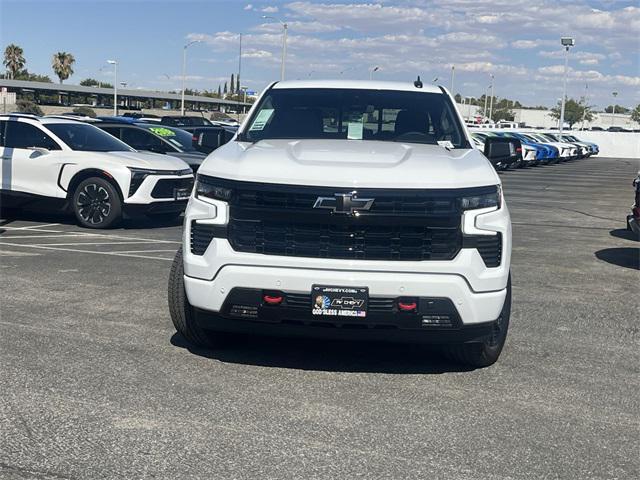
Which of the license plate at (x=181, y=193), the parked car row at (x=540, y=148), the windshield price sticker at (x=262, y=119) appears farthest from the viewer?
the parked car row at (x=540, y=148)

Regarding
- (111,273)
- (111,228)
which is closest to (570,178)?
(111,228)

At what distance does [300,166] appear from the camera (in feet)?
16.6

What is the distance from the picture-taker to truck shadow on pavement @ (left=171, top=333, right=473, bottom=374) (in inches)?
220

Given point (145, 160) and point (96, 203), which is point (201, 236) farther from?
point (145, 160)

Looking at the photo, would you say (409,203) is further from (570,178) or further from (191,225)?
(570,178)

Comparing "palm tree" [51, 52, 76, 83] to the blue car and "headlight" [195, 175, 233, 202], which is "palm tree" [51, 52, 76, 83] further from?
"headlight" [195, 175, 233, 202]

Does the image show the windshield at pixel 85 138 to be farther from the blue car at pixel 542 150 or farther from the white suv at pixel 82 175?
the blue car at pixel 542 150

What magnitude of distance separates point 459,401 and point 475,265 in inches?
30.7

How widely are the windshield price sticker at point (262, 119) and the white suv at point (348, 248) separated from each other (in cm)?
127

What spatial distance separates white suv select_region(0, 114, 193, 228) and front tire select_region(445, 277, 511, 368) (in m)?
7.62

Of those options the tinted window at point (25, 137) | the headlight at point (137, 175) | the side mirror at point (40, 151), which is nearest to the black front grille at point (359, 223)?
the headlight at point (137, 175)

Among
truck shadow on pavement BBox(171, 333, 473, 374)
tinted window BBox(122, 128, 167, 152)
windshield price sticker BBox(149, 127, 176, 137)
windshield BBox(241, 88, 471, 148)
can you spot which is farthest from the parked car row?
truck shadow on pavement BBox(171, 333, 473, 374)

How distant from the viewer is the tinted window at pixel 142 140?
53.4 feet

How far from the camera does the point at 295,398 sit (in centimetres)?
489
